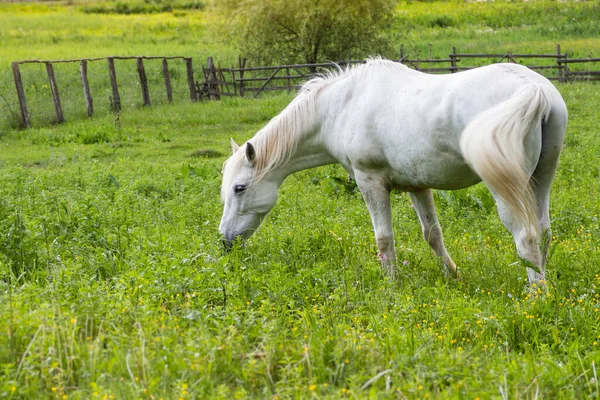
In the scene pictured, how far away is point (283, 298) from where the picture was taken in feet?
15.0

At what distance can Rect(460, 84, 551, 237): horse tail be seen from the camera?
4172 mm

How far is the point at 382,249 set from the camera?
5.65m

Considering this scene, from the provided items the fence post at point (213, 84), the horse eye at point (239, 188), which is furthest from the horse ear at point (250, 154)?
the fence post at point (213, 84)

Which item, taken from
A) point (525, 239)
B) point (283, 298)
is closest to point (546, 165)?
point (525, 239)

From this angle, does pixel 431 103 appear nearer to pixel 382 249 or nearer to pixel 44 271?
pixel 382 249

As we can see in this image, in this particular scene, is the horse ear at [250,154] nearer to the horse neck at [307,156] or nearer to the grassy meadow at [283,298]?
the horse neck at [307,156]

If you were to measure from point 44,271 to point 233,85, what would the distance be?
21.0 metres

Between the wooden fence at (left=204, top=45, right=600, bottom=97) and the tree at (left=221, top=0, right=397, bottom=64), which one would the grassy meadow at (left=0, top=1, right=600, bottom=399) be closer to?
the wooden fence at (left=204, top=45, right=600, bottom=97)

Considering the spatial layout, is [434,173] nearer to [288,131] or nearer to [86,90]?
[288,131]

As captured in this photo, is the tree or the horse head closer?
the horse head

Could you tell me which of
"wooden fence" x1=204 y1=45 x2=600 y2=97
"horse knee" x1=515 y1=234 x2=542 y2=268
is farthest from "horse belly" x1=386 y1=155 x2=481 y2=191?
"wooden fence" x1=204 y1=45 x2=600 y2=97

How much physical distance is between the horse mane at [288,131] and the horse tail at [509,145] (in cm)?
171

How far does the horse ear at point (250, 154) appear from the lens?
5.91 m

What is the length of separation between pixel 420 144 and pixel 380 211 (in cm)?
88
